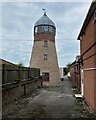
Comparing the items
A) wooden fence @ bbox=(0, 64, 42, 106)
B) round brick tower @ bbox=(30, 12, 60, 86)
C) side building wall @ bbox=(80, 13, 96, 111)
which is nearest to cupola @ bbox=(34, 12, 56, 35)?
round brick tower @ bbox=(30, 12, 60, 86)

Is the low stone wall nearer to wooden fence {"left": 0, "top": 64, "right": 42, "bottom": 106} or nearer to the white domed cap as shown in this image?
wooden fence {"left": 0, "top": 64, "right": 42, "bottom": 106}

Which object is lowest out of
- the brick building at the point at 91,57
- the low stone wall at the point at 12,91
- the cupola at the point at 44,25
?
the low stone wall at the point at 12,91

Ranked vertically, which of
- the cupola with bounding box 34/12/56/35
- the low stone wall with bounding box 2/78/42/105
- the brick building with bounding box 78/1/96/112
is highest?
the cupola with bounding box 34/12/56/35

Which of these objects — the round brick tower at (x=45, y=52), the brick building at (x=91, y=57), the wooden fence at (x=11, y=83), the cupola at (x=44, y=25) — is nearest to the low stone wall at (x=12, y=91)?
the wooden fence at (x=11, y=83)

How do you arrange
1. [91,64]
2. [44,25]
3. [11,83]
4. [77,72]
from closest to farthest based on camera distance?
[91,64] → [11,83] → [77,72] → [44,25]

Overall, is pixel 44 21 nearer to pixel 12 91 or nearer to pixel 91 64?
pixel 12 91

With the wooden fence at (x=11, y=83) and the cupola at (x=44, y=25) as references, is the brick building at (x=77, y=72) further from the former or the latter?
the cupola at (x=44, y=25)

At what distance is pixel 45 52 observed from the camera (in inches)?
1125

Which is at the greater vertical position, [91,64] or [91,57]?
[91,57]

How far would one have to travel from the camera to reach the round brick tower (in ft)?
92.7

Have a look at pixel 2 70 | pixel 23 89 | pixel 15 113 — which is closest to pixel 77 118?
pixel 15 113

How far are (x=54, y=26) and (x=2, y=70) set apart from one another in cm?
2162

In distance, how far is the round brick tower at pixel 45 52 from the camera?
2825 cm

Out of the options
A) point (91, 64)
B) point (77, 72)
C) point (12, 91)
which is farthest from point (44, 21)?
point (91, 64)
